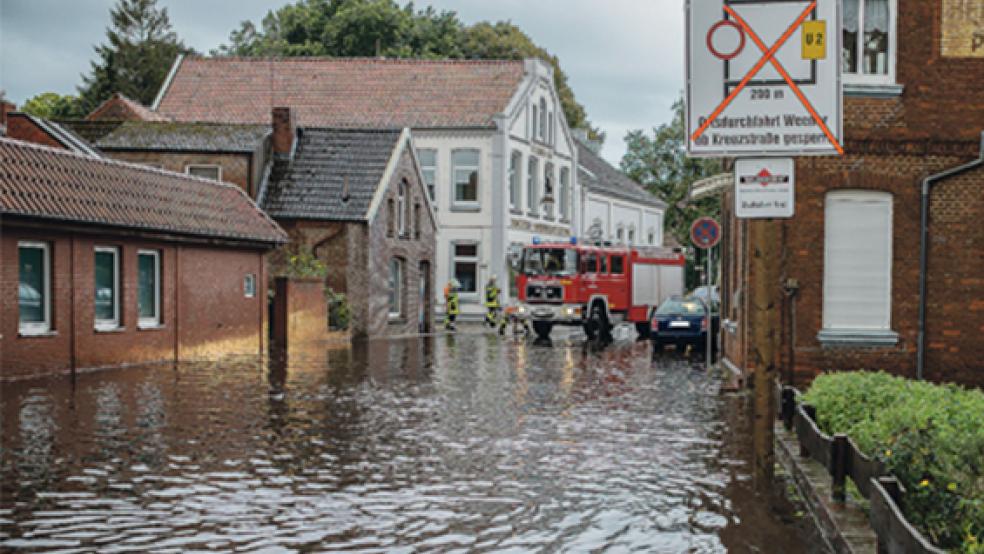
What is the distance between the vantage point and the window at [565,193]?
56438 millimetres

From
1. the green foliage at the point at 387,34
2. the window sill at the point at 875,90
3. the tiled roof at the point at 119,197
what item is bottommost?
the tiled roof at the point at 119,197

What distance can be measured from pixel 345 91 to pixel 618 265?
1703 cm

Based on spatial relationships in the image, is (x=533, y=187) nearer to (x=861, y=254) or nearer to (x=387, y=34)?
(x=387, y=34)

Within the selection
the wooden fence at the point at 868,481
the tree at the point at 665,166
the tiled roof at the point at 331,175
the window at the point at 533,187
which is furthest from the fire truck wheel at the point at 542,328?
the tree at the point at 665,166

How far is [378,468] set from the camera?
1098cm

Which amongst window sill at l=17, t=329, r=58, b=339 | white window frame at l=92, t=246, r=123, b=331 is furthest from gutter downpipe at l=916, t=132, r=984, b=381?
white window frame at l=92, t=246, r=123, b=331

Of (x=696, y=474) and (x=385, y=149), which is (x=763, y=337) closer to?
(x=696, y=474)

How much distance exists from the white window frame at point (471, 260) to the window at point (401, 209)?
909cm

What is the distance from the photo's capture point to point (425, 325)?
41656 mm

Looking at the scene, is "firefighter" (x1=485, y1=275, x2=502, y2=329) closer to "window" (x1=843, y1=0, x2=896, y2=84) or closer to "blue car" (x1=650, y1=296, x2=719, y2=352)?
"blue car" (x1=650, y1=296, x2=719, y2=352)

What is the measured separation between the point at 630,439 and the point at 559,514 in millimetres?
4290

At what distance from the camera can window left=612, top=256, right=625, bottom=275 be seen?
38250 millimetres

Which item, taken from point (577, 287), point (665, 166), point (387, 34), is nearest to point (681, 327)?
point (577, 287)

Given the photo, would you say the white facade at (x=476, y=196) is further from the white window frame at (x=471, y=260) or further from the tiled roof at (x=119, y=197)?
the tiled roof at (x=119, y=197)
